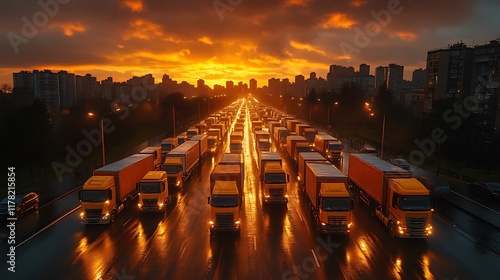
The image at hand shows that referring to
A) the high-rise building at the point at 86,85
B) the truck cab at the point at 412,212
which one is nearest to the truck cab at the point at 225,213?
the truck cab at the point at 412,212

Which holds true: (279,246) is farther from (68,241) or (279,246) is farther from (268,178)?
(68,241)

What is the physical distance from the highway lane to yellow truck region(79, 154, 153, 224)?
31.6 inches

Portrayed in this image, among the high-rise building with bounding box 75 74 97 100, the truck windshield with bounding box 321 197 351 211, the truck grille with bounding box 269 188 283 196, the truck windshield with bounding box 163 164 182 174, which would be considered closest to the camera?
the truck windshield with bounding box 321 197 351 211

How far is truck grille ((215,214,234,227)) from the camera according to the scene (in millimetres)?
20672

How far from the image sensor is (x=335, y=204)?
20.5m

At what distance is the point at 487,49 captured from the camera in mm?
78250

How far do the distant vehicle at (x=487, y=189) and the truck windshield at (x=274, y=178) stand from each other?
1718 cm

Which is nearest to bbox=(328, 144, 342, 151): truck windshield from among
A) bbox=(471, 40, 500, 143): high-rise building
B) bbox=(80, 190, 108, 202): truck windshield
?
bbox=(80, 190, 108, 202): truck windshield

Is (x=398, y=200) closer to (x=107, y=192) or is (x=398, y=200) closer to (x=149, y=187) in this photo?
(x=149, y=187)

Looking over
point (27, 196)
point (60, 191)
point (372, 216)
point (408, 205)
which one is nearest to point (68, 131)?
point (60, 191)

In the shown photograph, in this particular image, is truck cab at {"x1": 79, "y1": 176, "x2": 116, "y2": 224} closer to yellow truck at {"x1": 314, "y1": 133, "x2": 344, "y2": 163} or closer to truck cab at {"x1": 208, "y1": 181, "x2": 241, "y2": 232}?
truck cab at {"x1": 208, "y1": 181, "x2": 241, "y2": 232}

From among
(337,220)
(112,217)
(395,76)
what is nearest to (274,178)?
(337,220)

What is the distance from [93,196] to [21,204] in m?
6.50

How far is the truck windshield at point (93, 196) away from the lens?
22.5 metres
